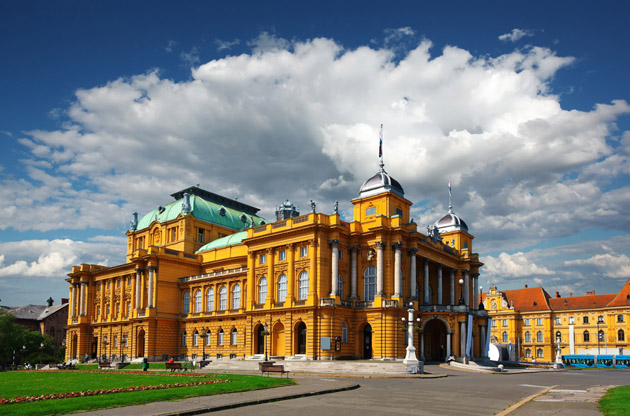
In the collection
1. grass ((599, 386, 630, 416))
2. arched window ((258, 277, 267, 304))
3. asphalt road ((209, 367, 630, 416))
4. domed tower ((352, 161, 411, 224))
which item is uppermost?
domed tower ((352, 161, 411, 224))

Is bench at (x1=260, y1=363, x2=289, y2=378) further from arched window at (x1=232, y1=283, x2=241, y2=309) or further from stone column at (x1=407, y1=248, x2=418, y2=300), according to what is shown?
arched window at (x1=232, y1=283, x2=241, y2=309)

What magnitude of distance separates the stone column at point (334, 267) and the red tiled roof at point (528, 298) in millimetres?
78492

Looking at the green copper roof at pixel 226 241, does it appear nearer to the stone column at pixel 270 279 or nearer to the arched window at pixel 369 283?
the stone column at pixel 270 279

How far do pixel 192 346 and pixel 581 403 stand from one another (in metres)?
61.9

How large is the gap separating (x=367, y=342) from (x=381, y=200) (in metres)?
15.8

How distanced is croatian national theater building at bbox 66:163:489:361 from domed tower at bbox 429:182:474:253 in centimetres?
17

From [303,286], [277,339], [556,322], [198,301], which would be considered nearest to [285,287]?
[303,286]

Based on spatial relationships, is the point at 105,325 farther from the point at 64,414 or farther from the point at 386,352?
the point at 64,414

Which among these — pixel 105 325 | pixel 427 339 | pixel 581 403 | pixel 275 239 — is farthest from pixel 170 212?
pixel 581 403

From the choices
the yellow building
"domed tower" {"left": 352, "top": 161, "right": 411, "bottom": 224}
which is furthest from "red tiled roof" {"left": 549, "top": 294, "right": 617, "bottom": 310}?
"domed tower" {"left": 352, "top": 161, "right": 411, "bottom": 224}

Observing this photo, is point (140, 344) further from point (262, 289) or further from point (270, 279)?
point (270, 279)

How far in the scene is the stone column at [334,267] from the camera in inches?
2281

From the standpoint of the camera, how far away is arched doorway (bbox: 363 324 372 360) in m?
59.8

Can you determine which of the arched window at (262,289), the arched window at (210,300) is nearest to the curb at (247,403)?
the arched window at (262,289)
